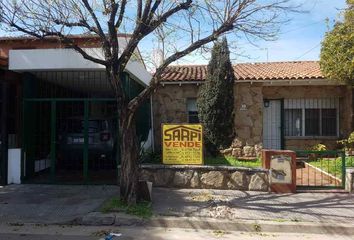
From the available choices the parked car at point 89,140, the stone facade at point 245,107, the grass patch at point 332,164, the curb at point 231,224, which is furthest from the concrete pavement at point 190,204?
the stone facade at point 245,107

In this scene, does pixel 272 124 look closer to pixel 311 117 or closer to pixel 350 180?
pixel 311 117

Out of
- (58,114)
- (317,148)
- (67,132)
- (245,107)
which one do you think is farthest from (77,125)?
(317,148)

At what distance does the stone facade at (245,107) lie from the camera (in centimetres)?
1728

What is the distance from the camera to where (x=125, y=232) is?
794cm

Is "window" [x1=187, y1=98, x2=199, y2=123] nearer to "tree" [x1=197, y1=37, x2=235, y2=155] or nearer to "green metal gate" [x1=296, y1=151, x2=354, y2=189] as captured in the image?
"tree" [x1=197, y1=37, x2=235, y2=155]

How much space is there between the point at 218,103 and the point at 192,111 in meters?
3.04

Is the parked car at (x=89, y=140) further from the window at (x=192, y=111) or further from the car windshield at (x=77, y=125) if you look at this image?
the window at (x=192, y=111)

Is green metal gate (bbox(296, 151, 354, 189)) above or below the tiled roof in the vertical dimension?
below

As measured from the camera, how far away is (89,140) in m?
13.0

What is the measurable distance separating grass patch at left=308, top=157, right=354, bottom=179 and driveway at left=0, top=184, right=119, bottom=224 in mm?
5914

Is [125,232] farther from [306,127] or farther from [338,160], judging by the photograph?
[306,127]

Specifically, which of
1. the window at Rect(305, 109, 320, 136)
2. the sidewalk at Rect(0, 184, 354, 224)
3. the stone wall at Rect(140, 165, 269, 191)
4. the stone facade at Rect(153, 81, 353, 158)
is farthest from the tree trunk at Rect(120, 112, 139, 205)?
the window at Rect(305, 109, 320, 136)

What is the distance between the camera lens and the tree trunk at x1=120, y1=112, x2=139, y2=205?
919 centimetres

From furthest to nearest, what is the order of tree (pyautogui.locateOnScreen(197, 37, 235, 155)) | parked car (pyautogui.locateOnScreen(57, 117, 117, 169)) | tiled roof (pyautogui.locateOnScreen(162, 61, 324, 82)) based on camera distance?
tiled roof (pyautogui.locateOnScreen(162, 61, 324, 82)) → tree (pyautogui.locateOnScreen(197, 37, 235, 155)) → parked car (pyautogui.locateOnScreen(57, 117, 117, 169))
